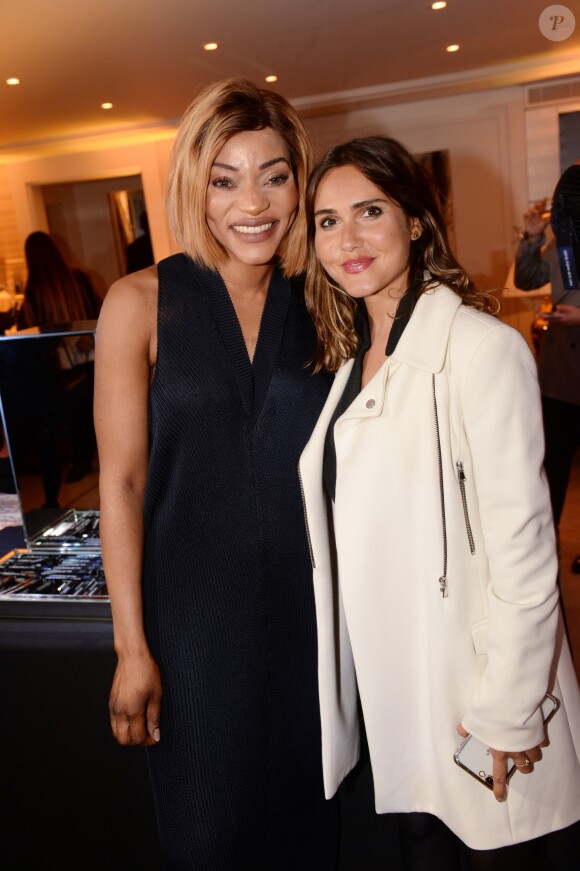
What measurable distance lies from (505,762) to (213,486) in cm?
63

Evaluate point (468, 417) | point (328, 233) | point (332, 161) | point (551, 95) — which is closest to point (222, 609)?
point (468, 417)

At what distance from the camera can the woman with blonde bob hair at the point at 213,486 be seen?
1181mm

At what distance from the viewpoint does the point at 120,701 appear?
1.21 meters

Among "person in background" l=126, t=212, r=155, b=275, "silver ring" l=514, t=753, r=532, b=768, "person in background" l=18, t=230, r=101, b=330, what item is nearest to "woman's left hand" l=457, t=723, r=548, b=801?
"silver ring" l=514, t=753, r=532, b=768

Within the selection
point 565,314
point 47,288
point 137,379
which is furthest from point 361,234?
point 47,288

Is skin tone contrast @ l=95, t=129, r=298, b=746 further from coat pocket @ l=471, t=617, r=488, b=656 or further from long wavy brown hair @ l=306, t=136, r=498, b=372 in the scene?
coat pocket @ l=471, t=617, r=488, b=656

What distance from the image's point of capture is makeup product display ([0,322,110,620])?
1513 mm

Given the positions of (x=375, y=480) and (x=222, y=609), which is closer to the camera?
(x=375, y=480)

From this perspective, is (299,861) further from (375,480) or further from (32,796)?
(375,480)

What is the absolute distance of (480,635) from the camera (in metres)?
1.08

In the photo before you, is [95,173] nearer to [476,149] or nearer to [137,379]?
[476,149]

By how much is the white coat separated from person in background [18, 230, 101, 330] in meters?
3.81

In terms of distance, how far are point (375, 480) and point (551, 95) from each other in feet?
18.7

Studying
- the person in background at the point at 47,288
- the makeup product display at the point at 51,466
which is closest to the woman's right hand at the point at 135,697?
the makeup product display at the point at 51,466
